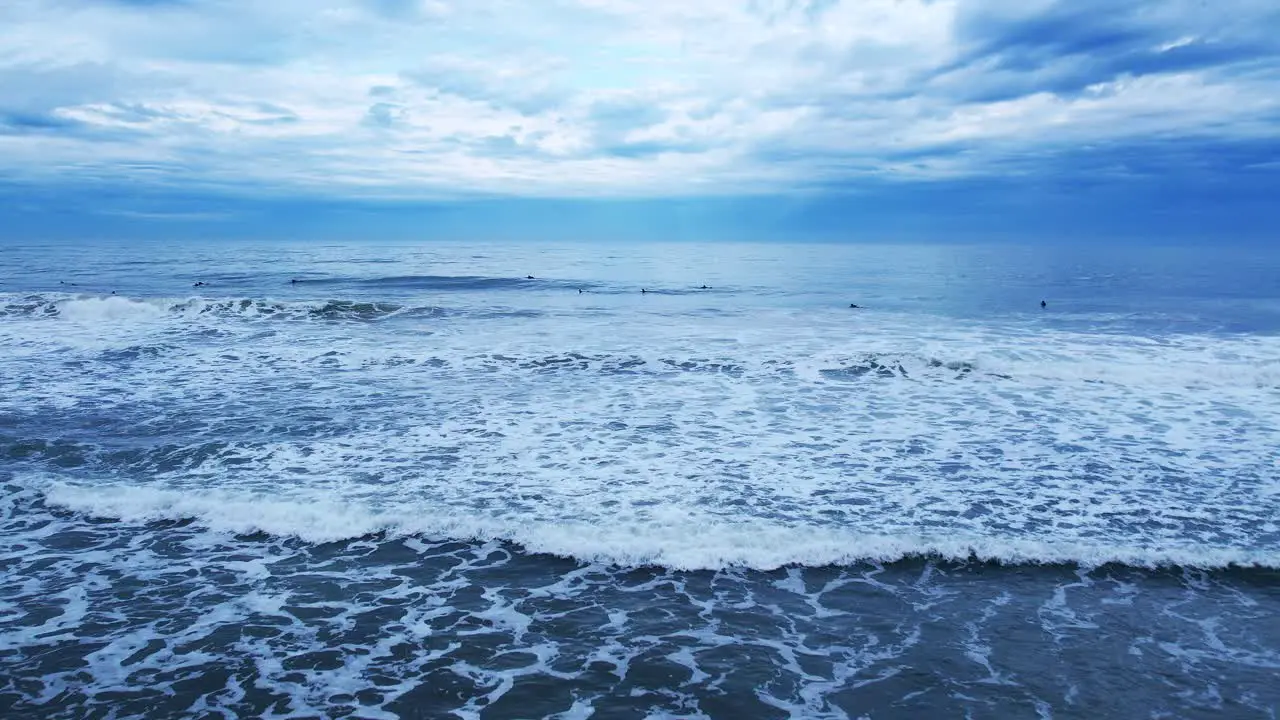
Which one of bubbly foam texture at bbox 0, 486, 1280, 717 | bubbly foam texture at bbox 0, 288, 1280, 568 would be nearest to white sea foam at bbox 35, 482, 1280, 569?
bubbly foam texture at bbox 0, 288, 1280, 568

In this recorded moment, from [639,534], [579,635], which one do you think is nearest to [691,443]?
[639,534]

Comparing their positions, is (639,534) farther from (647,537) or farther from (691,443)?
(691,443)

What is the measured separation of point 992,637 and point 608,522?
413 cm

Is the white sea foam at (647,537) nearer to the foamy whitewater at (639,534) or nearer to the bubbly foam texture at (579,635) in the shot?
the foamy whitewater at (639,534)

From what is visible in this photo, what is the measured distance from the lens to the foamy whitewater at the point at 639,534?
580 cm

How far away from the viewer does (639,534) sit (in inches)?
333

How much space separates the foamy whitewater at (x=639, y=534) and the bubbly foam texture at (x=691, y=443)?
71 millimetres

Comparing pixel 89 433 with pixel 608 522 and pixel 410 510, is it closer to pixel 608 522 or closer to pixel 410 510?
pixel 410 510

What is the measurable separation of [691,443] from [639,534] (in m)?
3.89

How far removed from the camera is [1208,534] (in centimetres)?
848

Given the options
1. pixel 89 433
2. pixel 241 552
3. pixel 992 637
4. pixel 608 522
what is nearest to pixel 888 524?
pixel 992 637

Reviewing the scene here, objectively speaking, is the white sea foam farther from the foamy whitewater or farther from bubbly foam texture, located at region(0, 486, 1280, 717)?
bubbly foam texture, located at region(0, 486, 1280, 717)

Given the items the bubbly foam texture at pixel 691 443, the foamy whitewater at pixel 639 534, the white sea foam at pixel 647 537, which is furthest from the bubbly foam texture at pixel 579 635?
the bubbly foam texture at pixel 691 443

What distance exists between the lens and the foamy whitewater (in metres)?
5.80
